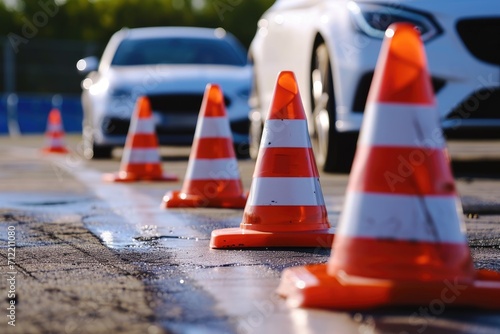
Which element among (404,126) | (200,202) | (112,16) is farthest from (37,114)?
(404,126)

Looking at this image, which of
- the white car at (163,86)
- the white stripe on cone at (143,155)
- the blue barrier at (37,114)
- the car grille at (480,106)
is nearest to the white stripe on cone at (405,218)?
the car grille at (480,106)

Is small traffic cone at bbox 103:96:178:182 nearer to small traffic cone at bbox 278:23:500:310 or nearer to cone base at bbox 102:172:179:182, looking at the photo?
cone base at bbox 102:172:179:182

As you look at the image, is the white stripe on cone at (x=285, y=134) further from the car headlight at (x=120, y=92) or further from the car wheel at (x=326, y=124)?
the car headlight at (x=120, y=92)

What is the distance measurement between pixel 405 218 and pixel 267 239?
1587 mm

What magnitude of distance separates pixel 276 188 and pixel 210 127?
2071 mm

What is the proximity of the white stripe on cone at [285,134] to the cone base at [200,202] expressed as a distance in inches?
75.4

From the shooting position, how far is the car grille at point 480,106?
359 inches

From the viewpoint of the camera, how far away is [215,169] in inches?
299

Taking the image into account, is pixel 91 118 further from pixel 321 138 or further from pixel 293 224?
pixel 293 224

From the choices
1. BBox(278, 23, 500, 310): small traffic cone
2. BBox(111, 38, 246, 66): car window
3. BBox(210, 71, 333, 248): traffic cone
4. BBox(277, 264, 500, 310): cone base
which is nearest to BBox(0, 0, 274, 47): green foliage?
BBox(111, 38, 246, 66): car window

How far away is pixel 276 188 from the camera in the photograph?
18.2 ft

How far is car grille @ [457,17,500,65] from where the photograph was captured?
359 inches

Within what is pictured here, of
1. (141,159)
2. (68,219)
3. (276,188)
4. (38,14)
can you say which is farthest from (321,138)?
(38,14)

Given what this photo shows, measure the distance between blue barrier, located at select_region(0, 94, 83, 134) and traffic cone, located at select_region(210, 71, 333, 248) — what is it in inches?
899
